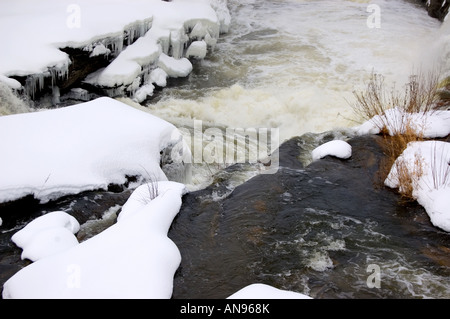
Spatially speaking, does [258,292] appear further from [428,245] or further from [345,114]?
[345,114]

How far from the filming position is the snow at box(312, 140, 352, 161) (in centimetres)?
593

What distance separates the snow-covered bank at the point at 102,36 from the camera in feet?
27.6

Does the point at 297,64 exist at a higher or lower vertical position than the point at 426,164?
lower

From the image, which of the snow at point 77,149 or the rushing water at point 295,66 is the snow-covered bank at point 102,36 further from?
the snow at point 77,149

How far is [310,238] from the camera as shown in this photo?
4.17 meters

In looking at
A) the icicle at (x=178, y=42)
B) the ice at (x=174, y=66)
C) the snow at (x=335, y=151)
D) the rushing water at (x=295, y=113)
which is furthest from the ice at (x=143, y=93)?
the snow at (x=335, y=151)

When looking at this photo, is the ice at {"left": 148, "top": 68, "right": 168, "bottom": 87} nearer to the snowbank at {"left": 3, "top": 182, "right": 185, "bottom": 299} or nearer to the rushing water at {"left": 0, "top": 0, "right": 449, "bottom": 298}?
the rushing water at {"left": 0, "top": 0, "right": 449, "bottom": 298}

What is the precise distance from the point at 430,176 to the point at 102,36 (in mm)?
8110

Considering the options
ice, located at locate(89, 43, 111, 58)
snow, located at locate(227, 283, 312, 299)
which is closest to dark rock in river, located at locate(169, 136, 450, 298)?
snow, located at locate(227, 283, 312, 299)

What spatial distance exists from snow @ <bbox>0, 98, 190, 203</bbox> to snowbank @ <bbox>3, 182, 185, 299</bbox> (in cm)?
136

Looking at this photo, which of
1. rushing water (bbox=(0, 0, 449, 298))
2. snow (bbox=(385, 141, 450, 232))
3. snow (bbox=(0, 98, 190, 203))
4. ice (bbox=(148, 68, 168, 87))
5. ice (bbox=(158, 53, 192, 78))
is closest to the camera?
rushing water (bbox=(0, 0, 449, 298))

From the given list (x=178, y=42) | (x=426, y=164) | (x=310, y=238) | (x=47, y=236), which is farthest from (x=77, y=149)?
(x=178, y=42)

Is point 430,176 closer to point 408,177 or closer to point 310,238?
point 408,177

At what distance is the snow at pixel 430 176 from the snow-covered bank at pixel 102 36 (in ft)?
22.9
